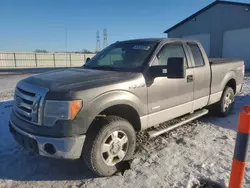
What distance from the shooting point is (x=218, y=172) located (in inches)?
119

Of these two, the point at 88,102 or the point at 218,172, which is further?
the point at 218,172

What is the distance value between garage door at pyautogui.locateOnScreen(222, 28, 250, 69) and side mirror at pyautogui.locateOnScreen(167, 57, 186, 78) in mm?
17974

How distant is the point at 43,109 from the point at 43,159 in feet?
4.31

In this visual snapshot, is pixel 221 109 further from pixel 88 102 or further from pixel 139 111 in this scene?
pixel 88 102

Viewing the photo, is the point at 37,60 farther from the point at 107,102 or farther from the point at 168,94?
the point at 107,102

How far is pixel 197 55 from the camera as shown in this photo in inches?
181

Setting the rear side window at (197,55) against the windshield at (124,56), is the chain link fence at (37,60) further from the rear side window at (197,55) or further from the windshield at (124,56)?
the rear side window at (197,55)

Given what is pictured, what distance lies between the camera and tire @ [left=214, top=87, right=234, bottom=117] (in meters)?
5.36

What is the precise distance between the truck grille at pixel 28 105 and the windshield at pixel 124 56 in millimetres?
1395

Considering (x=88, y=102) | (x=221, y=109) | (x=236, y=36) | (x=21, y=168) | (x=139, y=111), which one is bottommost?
(x=21, y=168)

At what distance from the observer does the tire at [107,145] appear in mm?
2803

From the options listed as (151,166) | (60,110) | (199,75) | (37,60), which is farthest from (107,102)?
(37,60)

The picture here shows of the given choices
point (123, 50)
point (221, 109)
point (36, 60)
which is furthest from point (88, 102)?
point (36, 60)

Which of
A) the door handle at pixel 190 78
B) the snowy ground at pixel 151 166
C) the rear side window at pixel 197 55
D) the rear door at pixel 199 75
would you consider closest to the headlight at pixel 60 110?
the snowy ground at pixel 151 166
